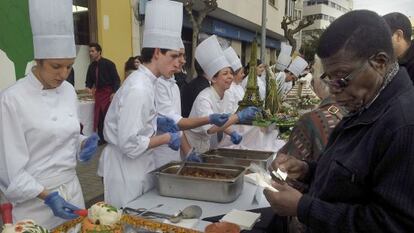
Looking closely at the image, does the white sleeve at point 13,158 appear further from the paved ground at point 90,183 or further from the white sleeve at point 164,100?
the paved ground at point 90,183

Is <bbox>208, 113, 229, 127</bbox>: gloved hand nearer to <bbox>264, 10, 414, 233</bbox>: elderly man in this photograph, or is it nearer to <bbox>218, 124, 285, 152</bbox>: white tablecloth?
<bbox>218, 124, 285, 152</bbox>: white tablecloth

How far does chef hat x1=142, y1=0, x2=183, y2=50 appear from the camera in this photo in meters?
1.96

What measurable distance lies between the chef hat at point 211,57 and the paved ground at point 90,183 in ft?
5.06

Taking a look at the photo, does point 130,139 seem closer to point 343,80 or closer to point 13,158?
point 13,158

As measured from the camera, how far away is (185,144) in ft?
8.34

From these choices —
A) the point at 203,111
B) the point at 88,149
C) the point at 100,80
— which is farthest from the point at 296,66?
the point at 88,149

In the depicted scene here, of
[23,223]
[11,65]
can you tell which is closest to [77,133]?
[23,223]

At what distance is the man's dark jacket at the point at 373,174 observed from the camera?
78cm

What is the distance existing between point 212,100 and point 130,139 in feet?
3.67

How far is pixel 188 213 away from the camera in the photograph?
4.68 feet

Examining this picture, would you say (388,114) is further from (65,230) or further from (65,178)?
(65,178)

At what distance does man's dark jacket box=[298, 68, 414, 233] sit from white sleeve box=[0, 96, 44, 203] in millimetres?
984

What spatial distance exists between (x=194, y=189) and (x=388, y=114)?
0.98m

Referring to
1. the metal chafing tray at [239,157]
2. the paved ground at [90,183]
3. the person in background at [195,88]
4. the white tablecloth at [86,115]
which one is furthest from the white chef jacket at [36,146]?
the white tablecloth at [86,115]
